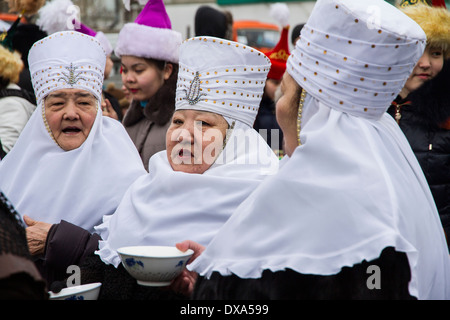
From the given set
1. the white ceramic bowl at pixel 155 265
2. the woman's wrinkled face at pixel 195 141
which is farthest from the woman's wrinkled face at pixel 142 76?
the white ceramic bowl at pixel 155 265

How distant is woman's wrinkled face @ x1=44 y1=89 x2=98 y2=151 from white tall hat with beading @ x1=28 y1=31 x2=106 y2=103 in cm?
5

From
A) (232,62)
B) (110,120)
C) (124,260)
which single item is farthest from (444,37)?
(124,260)

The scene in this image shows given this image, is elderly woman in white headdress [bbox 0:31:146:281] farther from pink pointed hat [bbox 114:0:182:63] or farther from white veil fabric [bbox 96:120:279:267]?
pink pointed hat [bbox 114:0:182:63]

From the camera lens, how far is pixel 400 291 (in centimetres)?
218

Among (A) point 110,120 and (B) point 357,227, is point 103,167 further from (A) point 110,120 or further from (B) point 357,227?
(B) point 357,227

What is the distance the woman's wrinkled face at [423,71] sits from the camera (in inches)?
181

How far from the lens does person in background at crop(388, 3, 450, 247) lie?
4375 millimetres

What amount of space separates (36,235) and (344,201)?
2100 millimetres

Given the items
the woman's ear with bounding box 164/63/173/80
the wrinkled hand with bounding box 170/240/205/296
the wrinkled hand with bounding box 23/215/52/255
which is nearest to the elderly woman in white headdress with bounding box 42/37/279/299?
the wrinkled hand with bounding box 170/240/205/296

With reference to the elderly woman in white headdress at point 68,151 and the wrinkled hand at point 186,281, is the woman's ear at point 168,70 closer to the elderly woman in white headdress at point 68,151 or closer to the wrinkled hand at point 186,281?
the elderly woman in white headdress at point 68,151

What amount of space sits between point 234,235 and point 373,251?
1.74 feet

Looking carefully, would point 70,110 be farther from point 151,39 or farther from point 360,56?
point 360,56

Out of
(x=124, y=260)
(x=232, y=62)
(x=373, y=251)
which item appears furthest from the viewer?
(x=232, y=62)

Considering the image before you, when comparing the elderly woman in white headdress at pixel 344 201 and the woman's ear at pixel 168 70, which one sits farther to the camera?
the woman's ear at pixel 168 70
